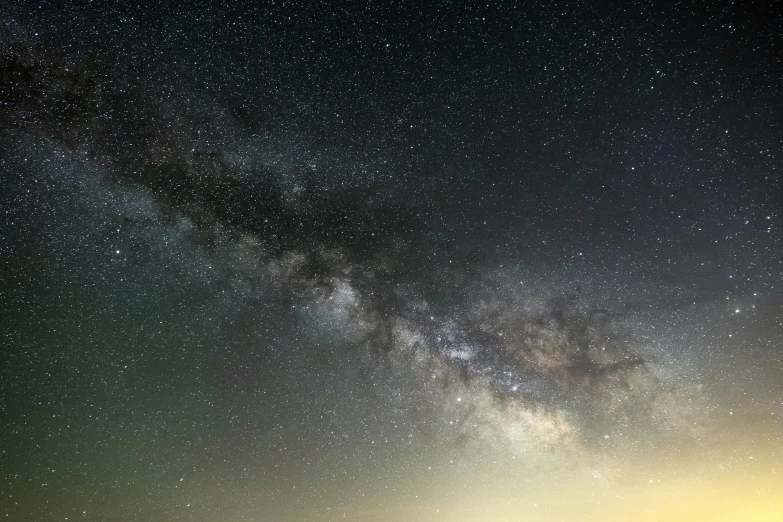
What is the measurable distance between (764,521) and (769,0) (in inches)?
7785

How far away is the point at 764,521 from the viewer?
148m

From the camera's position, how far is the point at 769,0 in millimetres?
8516

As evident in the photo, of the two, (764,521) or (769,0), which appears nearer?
(769,0)
